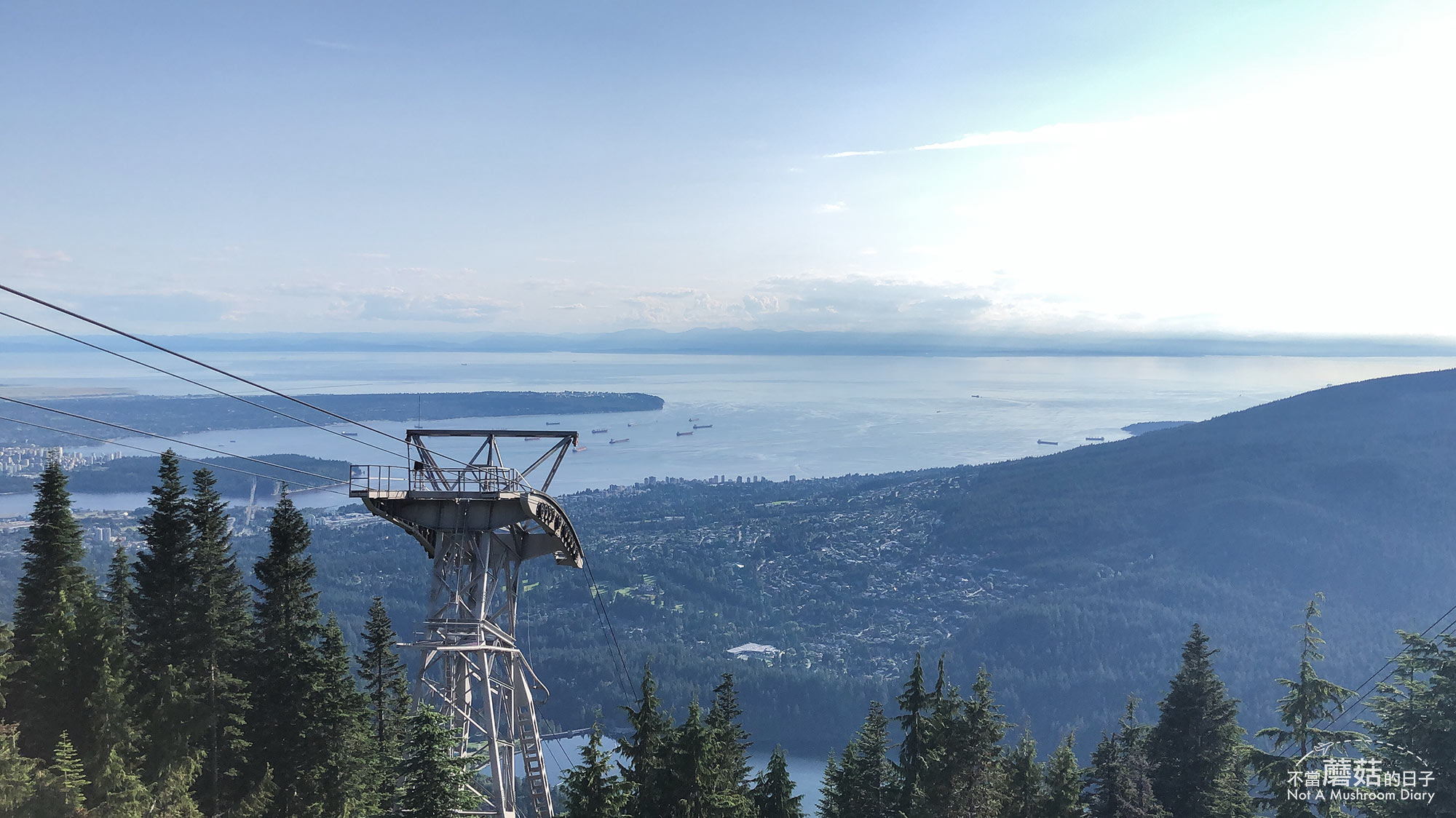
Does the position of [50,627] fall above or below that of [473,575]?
below

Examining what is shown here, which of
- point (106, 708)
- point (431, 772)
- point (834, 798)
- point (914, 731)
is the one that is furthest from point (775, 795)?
point (106, 708)

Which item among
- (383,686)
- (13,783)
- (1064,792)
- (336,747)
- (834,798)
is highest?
(13,783)

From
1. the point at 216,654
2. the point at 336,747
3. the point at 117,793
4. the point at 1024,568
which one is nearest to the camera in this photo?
the point at 117,793

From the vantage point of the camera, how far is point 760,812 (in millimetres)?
24953

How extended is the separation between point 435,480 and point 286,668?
529 centimetres

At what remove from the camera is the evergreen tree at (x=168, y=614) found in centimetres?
1850

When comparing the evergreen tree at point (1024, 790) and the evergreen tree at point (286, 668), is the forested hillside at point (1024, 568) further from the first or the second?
the evergreen tree at point (286, 668)

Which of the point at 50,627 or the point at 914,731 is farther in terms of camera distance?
the point at 914,731

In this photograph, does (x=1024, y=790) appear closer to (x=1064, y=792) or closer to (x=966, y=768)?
(x=1064, y=792)

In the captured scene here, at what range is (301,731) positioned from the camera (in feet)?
62.3

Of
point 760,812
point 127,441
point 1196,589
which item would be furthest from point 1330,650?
point 127,441

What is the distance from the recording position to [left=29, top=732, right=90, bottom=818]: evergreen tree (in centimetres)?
1403

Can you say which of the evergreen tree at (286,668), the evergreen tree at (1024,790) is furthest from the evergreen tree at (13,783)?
the evergreen tree at (1024,790)

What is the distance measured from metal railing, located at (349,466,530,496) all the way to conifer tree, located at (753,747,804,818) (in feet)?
39.0
